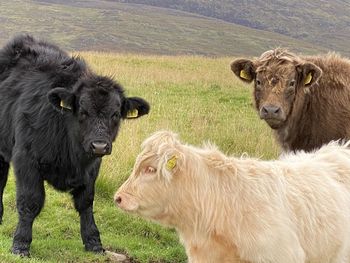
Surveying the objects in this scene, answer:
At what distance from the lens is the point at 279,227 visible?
4.35 metres

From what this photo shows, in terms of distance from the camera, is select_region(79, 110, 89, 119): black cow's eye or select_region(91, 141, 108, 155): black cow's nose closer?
select_region(91, 141, 108, 155): black cow's nose

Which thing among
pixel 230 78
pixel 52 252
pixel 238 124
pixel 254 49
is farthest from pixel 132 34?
pixel 52 252

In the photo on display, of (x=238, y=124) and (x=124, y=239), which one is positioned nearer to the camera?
(x=124, y=239)

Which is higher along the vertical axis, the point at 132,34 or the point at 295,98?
the point at 295,98

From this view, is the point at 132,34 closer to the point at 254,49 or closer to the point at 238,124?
the point at 254,49

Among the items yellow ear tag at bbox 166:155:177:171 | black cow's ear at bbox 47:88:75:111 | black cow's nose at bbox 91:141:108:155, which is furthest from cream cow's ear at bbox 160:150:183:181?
black cow's ear at bbox 47:88:75:111

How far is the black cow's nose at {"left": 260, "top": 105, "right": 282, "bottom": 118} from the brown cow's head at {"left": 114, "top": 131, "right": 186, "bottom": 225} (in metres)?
3.00

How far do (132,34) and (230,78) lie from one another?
82.6 m

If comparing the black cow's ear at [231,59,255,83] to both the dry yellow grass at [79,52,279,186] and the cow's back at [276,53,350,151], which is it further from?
the dry yellow grass at [79,52,279,186]

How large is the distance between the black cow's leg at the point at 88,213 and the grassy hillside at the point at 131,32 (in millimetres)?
69451

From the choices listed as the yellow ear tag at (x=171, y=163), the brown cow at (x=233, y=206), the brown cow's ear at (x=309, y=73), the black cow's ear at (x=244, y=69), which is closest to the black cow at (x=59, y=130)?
the brown cow at (x=233, y=206)

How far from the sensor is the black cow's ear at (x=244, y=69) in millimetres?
7870

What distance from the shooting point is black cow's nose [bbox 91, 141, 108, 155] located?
19.2 ft

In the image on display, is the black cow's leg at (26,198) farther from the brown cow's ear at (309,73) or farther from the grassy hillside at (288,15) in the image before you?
the grassy hillside at (288,15)
